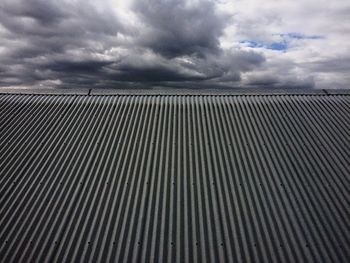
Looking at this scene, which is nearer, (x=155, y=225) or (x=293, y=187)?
(x=155, y=225)

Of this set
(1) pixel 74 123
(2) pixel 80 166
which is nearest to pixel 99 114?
(1) pixel 74 123

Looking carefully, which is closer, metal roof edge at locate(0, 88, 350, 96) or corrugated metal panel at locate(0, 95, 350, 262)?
corrugated metal panel at locate(0, 95, 350, 262)

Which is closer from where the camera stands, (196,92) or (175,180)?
(175,180)

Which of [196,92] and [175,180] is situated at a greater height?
[196,92]

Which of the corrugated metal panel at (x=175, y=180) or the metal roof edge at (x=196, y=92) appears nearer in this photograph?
the corrugated metal panel at (x=175, y=180)

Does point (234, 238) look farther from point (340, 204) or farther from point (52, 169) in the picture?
point (52, 169)

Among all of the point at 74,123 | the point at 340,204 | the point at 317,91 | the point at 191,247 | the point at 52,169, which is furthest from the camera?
the point at 317,91

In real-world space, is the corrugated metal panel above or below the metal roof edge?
below

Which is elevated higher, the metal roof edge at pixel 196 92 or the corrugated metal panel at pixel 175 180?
the metal roof edge at pixel 196 92
